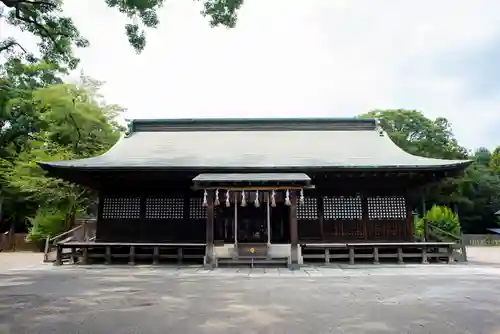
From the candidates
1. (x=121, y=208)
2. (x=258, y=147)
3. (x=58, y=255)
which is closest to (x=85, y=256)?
(x=58, y=255)

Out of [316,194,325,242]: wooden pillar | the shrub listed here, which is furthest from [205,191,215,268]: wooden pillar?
the shrub

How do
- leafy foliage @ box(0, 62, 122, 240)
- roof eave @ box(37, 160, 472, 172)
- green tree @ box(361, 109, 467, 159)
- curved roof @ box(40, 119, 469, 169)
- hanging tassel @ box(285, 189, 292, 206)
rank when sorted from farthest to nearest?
green tree @ box(361, 109, 467, 159) < leafy foliage @ box(0, 62, 122, 240) < curved roof @ box(40, 119, 469, 169) < roof eave @ box(37, 160, 472, 172) < hanging tassel @ box(285, 189, 292, 206)

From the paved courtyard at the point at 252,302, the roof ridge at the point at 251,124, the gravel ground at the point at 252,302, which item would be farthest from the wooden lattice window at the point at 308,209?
the roof ridge at the point at 251,124

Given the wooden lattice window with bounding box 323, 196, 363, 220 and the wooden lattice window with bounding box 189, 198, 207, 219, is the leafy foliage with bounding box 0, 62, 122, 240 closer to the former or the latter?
the wooden lattice window with bounding box 189, 198, 207, 219

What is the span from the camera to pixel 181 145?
17.5 metres

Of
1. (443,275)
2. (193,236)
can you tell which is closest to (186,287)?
(193,236)

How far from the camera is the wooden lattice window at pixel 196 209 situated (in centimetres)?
1473

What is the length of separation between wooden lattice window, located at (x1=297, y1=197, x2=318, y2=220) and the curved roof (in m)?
1.62

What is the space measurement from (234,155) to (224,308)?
10.0m

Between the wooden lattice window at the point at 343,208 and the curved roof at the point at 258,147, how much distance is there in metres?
1.58

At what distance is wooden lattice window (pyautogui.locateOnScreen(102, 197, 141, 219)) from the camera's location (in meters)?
14.8

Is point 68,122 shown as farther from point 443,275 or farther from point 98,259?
point 443,275

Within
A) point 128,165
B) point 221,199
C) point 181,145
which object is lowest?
point 221,199

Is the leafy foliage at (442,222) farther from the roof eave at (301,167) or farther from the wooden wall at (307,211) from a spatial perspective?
the roof eave at (301,167)
